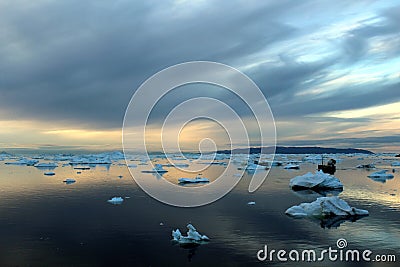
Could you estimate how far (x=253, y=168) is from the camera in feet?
183

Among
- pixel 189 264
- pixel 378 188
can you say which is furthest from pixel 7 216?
pixel 378 188

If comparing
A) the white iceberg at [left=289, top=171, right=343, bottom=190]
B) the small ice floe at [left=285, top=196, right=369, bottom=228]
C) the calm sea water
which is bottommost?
the calm sea water

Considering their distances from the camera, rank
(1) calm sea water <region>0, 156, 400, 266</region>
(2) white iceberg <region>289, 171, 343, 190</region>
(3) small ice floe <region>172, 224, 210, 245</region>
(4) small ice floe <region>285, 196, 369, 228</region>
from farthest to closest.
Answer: (2) white iceberg <region>289, 171, 343, 190</region>
(4) small ice floe <region>285, 196, 369, 228</region>
(3) small ice floe <region>172, 224, 210, 245</region>
(1) calm sea water <region>0, 156, 400, 266</region>

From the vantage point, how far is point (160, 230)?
17625mm

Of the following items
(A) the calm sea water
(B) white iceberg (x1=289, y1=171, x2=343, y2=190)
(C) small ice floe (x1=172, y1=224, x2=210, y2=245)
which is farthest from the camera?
(B) white iceberg (x1=289, y1=171, x2=343, y2=190)

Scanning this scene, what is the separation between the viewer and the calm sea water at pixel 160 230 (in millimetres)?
13523

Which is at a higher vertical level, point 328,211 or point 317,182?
point 317,182

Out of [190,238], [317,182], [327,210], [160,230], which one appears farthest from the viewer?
[317,182]

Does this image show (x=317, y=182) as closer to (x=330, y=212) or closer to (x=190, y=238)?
(x=330, y=212)

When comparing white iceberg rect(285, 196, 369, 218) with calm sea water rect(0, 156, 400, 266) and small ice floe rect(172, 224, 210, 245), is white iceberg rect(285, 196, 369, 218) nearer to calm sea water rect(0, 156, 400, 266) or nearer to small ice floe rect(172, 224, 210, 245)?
calm sea water rect(0, 156, 400, 266)

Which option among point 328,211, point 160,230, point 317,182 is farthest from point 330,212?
point 317,182

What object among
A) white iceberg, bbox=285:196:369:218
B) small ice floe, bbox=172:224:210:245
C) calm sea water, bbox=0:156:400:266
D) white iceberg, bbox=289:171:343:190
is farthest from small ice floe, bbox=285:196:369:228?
white iceberg, bbox=289:171:343:190

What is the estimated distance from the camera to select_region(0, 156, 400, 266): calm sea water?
13.5 metres

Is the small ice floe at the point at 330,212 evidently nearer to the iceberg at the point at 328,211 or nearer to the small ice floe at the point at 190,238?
the iceberg at the point at 328,211
